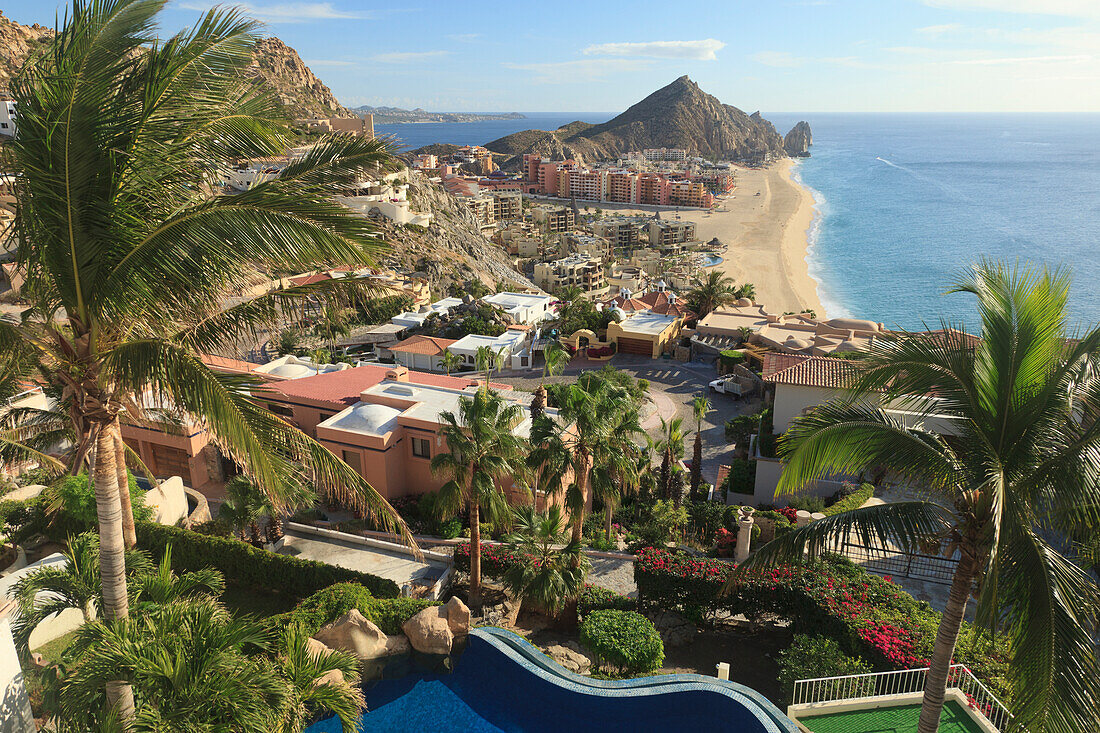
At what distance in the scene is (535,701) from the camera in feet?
38.4

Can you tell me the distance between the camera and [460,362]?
43.1m

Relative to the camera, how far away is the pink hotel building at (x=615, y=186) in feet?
458

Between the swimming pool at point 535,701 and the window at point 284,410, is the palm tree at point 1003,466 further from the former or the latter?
the window at point 284,410

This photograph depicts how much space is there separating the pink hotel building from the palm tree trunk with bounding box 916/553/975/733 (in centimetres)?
→ 13752

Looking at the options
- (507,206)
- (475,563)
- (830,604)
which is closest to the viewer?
(830,604)

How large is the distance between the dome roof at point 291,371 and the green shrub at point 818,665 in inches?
811

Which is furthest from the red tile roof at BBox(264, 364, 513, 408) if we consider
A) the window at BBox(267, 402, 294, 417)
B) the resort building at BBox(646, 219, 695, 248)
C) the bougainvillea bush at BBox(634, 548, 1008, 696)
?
the resort building at BBox(646, 219, 695, 248)

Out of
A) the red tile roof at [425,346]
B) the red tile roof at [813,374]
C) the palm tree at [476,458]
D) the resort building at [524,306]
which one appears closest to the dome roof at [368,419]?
the palm tree at [476,458]

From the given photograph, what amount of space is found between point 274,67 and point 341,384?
413ft

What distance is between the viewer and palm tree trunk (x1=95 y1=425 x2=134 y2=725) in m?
6.18

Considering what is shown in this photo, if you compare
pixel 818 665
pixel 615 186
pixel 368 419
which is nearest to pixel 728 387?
pixel 368 419

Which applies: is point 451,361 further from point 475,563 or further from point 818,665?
point 818,665

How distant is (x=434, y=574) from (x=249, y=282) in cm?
A: 1126

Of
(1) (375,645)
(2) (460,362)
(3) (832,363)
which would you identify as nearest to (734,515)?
(3) (832,363)
